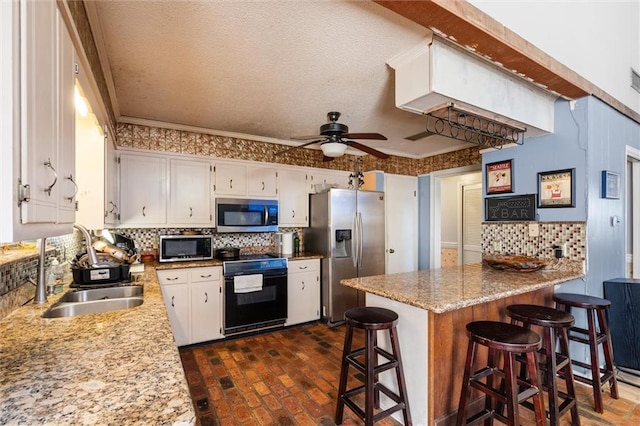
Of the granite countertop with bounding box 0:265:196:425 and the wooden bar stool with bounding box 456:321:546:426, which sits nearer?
the granite countertop with bounding box 0:265:196:425

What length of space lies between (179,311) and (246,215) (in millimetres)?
1281

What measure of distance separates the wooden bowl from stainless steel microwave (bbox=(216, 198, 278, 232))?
2467 millimetres

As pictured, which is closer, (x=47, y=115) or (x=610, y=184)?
(x=47, y=115)

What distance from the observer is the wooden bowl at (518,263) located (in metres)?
2.52

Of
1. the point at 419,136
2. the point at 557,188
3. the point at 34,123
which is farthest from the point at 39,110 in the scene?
the point at 419,136

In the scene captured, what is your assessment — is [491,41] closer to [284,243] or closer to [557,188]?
[557,188]

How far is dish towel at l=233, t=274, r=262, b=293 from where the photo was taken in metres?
3.41

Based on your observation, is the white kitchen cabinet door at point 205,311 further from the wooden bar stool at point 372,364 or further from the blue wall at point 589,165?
the blue wall at point 589,165

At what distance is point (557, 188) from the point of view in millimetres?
2623

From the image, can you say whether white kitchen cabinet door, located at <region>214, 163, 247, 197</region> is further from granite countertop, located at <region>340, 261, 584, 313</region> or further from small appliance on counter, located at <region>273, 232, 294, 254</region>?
granite countertop, located at <region>340, 261, 584, 313</region>

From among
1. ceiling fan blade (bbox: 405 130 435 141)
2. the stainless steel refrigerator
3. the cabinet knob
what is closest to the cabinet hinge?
the cabinet knob

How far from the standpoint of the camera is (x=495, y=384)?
2203 millimetres

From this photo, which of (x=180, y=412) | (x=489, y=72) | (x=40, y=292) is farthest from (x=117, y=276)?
(x=489, y=72)

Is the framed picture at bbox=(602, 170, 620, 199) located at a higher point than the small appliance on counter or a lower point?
higher
